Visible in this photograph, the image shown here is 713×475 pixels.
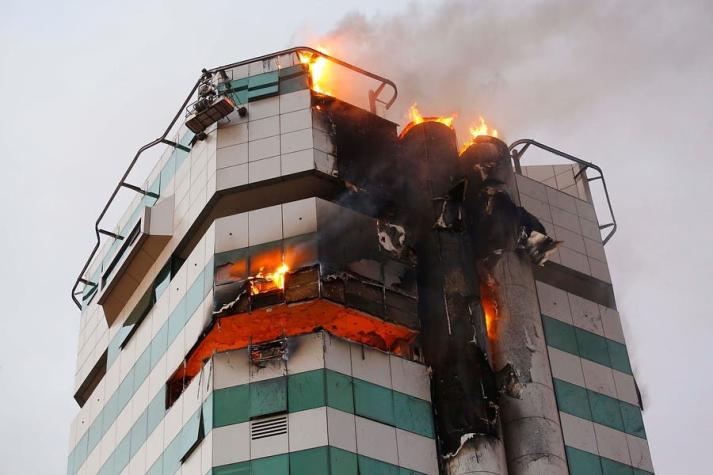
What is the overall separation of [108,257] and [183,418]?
1883 cm

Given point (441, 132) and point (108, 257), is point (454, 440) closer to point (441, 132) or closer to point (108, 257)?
point (441, 132)

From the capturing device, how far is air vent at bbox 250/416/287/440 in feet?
176

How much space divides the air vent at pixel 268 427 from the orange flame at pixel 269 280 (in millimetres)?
6035

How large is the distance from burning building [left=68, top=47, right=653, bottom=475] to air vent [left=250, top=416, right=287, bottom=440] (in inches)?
3.5

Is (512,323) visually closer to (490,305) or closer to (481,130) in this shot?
(490,305)

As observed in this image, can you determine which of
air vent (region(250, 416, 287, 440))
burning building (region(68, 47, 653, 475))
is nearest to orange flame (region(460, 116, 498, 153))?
burning building (region(68, 47, 653, 475))

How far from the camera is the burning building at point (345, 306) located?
55.2 m

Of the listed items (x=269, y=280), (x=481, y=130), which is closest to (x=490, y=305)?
(x=269, y=280)

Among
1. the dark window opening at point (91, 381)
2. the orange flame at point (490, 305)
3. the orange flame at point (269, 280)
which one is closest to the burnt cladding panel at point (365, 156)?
the orange flame at point (269, 280)

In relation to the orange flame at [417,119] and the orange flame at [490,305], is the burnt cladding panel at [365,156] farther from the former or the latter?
the orange flame at [490,305]

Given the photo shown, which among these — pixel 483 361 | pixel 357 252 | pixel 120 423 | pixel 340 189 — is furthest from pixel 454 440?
pixel 120 423

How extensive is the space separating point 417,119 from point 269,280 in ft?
45.1

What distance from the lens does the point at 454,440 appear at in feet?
182

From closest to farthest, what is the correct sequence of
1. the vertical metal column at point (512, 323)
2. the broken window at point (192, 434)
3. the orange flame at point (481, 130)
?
1. the broken window at point (192, 434)
2. the vertical metal column at point (512, 323)
3. the orange flame at point (481, 130)
